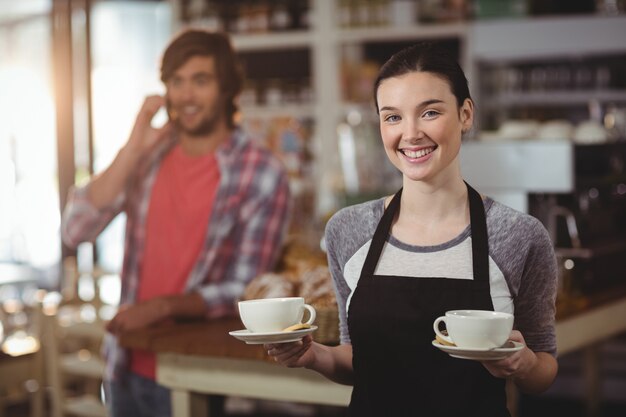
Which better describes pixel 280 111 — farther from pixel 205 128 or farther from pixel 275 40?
pixel 205 128

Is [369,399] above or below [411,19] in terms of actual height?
below

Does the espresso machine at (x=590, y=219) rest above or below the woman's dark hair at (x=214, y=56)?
below

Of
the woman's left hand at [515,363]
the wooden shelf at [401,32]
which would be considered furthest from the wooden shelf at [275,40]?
the woman's left hand at [515,363]

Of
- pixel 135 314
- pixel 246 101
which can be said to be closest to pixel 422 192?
pixel 135 314

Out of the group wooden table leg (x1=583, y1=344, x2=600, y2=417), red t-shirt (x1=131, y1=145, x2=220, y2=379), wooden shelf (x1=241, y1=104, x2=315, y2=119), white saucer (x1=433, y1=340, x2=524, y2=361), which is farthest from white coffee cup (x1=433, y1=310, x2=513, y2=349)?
wooden shelf (x1=241, y1=104, x2=315, y2=119)

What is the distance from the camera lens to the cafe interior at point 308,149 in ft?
9.96

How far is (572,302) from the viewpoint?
302 cm

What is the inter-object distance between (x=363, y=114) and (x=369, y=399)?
407 centimetres

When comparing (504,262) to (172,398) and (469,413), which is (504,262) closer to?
(469,413)

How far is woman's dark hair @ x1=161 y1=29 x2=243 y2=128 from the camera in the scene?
2865mm

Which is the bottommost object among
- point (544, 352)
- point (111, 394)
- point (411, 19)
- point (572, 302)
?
point (111, 394)

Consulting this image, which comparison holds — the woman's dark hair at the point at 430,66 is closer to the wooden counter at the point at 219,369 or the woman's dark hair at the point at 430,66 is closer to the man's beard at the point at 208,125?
the wooden counter at the point at 219,369

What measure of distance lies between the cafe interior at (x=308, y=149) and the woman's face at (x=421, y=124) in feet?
2.87

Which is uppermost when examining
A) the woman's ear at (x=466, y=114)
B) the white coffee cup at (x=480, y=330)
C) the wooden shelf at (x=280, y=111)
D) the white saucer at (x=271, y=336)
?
the woman's ear at (x=466, y=114)
